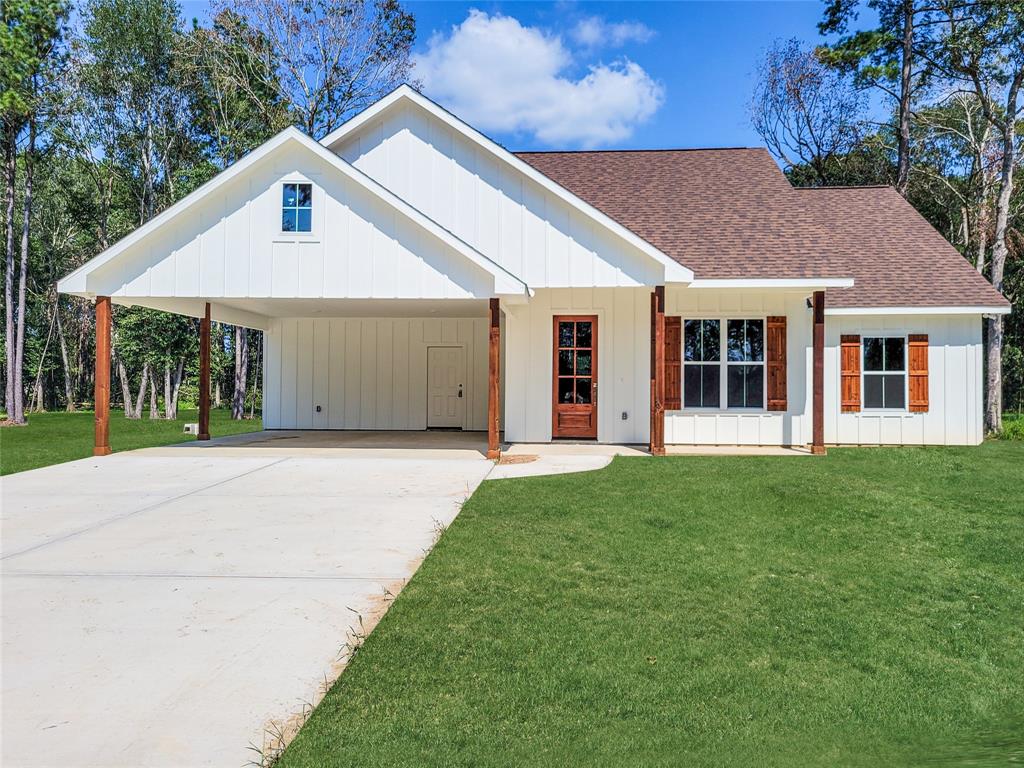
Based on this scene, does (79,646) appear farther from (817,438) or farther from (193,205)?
(817,438)

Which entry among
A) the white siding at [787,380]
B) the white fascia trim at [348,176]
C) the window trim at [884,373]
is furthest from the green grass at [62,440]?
the window trim at [884,373]

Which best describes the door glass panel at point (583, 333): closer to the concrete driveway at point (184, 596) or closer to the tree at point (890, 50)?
the concrete driveway at point (184, 596)

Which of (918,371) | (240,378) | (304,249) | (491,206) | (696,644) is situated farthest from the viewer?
(240,378)

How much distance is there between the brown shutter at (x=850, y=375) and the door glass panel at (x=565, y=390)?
534 centimetres

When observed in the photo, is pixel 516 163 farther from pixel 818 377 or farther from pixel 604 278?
pixel 818 377

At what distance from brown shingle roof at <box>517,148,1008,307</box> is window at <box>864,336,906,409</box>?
89 cm

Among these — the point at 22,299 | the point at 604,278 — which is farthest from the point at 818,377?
the point at 22,299

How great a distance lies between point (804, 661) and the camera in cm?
372

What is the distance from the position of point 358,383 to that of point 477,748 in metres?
14.7

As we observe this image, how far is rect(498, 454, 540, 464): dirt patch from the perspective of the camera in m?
10.6

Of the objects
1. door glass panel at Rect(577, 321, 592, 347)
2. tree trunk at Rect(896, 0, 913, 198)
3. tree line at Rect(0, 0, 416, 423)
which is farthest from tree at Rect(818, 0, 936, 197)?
tree line at Rect(0, 0, 416, 423)

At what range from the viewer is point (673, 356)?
13.1 meters

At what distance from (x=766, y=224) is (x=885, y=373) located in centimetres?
374

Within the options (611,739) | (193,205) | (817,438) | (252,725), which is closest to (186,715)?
(252,725)
